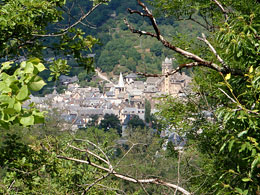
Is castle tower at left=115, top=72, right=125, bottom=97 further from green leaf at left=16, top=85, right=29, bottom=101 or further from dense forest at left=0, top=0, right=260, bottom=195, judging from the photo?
green leaf at left=16, top=85, right=29, bottom=101

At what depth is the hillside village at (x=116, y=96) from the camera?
48750 mm

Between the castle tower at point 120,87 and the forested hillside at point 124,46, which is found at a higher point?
the forested hillside at point 124,46

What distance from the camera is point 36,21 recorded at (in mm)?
3301

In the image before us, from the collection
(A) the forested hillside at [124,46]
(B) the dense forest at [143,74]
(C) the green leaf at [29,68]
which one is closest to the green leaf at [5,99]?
(B) the dense forest at [143,74]

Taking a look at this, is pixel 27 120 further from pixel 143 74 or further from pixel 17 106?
pixel 143 74

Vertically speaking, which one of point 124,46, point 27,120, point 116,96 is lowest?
point 116,96

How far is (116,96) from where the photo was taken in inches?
2277

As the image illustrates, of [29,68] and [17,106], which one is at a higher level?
[29,68]

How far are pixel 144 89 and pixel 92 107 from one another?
818 centimetres

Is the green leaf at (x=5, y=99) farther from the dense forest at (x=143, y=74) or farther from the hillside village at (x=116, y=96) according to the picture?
the hillside village at (x=116, y=96)

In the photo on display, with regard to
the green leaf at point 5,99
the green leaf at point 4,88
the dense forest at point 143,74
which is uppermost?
the green leaf at point 4,88

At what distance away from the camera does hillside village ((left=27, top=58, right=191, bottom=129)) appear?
48750mm

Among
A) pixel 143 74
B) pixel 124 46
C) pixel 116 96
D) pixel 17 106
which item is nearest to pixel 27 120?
pixel 17 106

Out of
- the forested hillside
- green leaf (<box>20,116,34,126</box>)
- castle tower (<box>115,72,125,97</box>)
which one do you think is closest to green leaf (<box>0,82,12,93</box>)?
green leaf (<box>20,116,34,126</box>)
